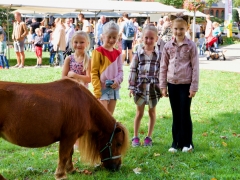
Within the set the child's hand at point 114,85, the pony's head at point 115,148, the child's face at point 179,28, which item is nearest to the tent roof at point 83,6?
the child's hand at point 114,85

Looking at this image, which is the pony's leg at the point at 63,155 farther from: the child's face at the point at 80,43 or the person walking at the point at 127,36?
the person walking at the point at 127,36

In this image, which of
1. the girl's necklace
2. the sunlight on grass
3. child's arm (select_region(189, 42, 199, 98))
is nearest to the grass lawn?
the sunlight on grass

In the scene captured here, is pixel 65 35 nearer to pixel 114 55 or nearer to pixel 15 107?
pixel 114 55

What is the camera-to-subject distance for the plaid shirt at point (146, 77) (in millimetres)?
5871

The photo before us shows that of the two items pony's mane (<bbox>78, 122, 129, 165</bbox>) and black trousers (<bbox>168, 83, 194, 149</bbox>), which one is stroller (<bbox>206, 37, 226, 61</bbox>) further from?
pony's mane (<bbox>78, 122, 129, 165</bbox>)

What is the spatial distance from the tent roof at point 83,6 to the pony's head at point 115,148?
42.5 feet

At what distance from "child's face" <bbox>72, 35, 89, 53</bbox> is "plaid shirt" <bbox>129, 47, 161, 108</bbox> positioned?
0.88m

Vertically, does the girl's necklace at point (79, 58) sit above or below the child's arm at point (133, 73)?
above

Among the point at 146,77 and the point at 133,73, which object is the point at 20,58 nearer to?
the point at 133,73

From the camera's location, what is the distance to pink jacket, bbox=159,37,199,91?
5.43 m

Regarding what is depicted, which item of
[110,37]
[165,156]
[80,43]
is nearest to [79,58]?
[80,43]

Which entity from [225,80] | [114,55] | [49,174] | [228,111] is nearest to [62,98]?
[49,174]

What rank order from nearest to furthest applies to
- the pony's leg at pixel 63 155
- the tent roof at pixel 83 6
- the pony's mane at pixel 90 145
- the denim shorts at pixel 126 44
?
the pony's leg at pixel 63 155, the pony's mane at pixel 90 145, the denim shorts at pixel 126 44, the tent roof at pixel 83 6

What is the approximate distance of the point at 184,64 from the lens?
5.48 metres
